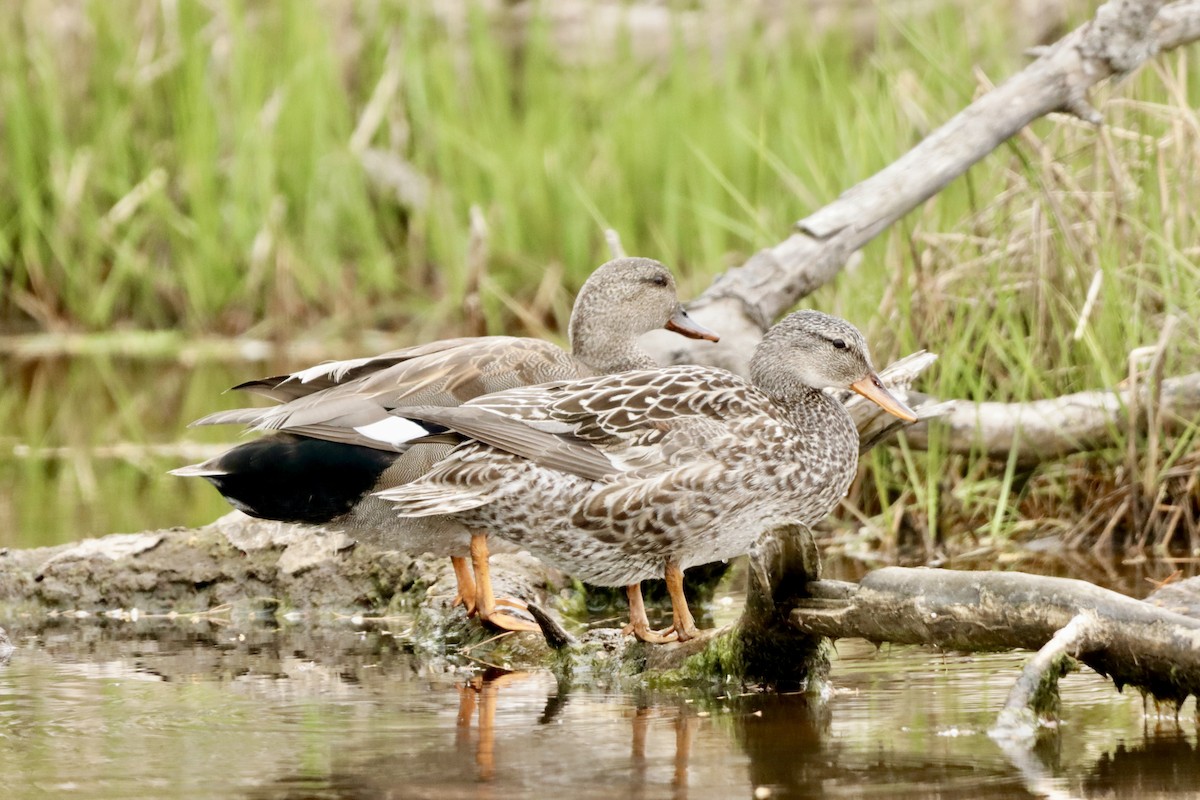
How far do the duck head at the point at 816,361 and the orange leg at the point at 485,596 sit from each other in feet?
3.18

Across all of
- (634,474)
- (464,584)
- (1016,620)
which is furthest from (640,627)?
(1016,620)

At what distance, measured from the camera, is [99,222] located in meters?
12.0

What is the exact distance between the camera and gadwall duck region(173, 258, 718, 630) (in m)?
5.23

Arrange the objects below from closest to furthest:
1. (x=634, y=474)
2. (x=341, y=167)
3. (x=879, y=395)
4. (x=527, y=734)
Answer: (x=527, y=734)
(x=634, y=474)
(x=879, y=395)
(x=341, y=167)

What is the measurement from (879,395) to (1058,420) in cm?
127

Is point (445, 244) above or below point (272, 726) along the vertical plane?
above

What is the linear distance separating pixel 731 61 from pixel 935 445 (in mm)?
5518

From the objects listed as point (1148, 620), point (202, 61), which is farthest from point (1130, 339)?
point (202, 61)

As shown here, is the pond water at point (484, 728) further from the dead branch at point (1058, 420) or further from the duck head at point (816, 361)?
the duck head at point (816, 361)

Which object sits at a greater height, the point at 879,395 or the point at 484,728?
the point at 879,395

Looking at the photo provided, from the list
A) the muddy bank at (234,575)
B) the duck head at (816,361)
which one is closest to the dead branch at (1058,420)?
the duck head at (816,361)

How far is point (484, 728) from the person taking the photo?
443cm

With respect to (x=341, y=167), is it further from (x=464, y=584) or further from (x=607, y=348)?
(x=464, y=584)

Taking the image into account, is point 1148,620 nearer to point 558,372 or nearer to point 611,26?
point 558,372
